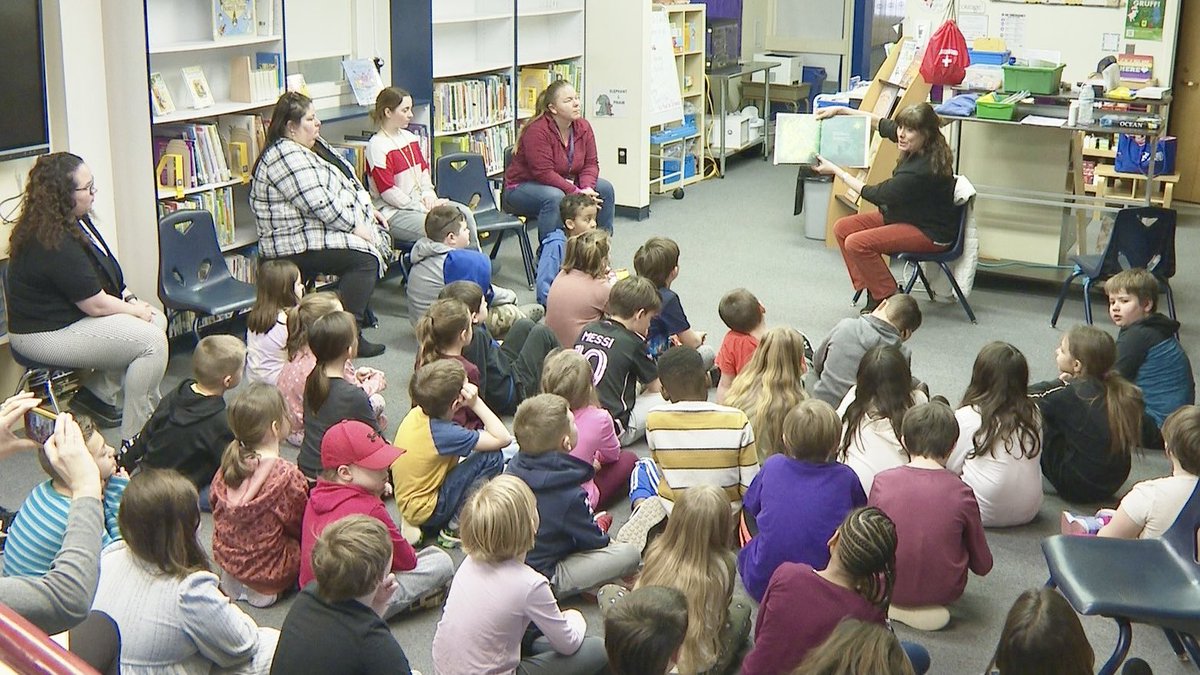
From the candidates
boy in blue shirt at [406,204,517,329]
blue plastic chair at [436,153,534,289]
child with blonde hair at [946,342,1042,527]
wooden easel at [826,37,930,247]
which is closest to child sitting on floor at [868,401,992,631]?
child with blonde hair at [946,342,1042,527]

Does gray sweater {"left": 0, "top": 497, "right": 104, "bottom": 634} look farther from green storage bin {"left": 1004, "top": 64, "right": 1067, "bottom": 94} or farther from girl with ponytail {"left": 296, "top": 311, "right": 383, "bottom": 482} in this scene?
green storage bin {"left": 1004, "top": 64, "right": 1067, "bottom": 94}

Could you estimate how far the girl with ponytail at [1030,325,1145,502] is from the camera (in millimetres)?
4629

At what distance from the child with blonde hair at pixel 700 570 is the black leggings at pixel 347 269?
340cm

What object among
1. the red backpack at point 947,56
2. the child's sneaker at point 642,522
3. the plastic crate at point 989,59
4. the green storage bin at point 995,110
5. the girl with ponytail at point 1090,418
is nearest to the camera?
the child's sneaker at point 642,522

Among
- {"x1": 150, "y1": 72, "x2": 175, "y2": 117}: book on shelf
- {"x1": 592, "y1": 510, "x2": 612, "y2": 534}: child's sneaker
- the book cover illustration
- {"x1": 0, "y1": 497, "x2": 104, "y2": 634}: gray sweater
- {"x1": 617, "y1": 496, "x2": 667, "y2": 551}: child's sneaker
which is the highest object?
the book cover illustration

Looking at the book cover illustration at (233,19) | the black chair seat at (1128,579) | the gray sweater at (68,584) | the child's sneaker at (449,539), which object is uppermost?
the book cover illustration at (233,19)

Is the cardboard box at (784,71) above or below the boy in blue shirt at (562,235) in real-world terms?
above

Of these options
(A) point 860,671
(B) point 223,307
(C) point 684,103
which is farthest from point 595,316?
(C) point 684,103

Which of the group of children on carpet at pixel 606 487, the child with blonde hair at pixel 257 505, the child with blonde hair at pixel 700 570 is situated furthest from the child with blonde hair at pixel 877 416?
the child with blonde hair at pixel 257 505

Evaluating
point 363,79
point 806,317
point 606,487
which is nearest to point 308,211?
point 363,79

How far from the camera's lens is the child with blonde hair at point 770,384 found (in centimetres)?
458

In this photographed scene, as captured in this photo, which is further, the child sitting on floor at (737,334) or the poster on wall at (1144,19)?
the poster on wall at (1144,19)

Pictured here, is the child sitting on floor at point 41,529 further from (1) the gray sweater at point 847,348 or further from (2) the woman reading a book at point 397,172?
(2) the woman reading a book at point 397,172

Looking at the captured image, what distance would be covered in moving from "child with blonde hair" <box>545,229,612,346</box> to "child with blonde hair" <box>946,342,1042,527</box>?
68.3 inches
